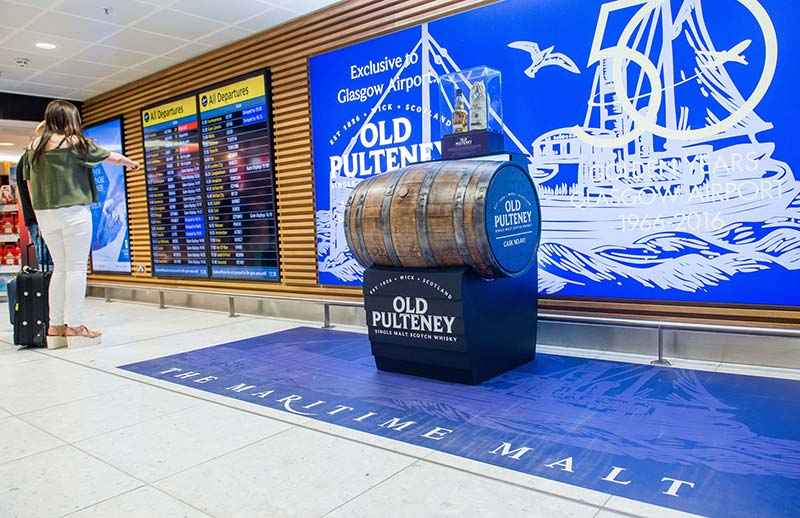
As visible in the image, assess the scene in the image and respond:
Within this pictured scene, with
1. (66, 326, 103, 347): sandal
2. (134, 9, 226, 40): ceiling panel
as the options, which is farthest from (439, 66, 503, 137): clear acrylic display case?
(66, 326, 103, 347): sandal

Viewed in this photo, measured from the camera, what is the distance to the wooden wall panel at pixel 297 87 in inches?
180

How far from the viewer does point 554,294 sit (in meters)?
4.06

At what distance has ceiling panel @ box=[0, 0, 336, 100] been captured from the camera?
5.10 metres

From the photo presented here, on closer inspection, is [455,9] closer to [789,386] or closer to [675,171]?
[675,171]

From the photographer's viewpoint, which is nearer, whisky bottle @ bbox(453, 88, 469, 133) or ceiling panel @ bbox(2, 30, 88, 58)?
whisky bottle @ bbox(453, 88, 469, 133)

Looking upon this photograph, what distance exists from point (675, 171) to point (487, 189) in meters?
1.39

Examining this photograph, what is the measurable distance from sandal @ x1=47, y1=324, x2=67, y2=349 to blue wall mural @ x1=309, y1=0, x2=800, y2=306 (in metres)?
3.20

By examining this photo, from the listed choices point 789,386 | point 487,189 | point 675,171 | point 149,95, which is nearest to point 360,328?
point 487,189

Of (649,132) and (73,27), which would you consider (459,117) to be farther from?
(73,27)

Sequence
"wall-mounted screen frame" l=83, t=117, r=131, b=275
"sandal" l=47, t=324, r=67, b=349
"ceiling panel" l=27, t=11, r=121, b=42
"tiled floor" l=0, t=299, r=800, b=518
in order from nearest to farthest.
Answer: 1. "tiled floor" l=0, t=299, r=800, b=518
2. "sandal" l=47, t=324, r=67, b=349
3. "ceiling panel" l=27, t=11, r=121, b=42
4. "wall-mounted screen frame" l=83, t=117, r=131, b=275

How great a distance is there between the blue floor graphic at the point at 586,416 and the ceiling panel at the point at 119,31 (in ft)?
10.7

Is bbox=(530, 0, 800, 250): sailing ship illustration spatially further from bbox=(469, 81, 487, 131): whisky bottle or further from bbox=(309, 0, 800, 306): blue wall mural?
bbox=(469, 81, 487, 131): whisky bottle

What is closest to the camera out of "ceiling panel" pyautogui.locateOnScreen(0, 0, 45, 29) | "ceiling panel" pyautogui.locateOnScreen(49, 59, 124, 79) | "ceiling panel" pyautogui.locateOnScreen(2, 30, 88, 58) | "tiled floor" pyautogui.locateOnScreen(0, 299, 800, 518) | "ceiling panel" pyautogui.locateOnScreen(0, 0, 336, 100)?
"tiled floor" pyautogui.locateOnScreen(0, 299, 800, 518)

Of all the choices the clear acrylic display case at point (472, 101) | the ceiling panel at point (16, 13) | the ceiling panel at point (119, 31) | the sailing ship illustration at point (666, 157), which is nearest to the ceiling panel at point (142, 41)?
the ceiling panel at point (119, 31)
